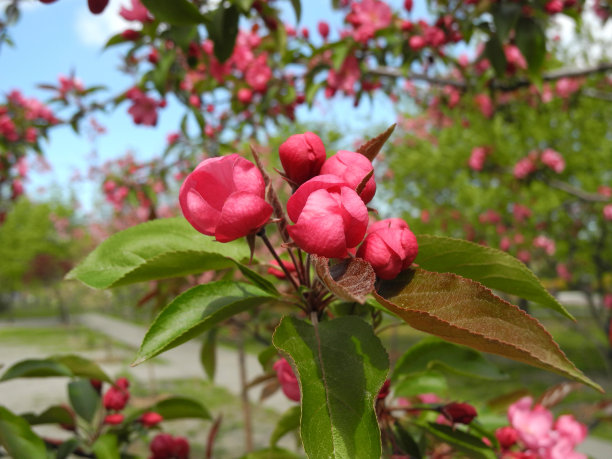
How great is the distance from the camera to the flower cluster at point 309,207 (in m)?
0.53

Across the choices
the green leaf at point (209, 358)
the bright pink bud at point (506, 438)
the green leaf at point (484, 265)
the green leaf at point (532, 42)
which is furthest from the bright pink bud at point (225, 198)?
the green leaf at point (209, 358)

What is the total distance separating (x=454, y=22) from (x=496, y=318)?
245cm

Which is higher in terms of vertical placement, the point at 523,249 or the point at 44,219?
the point at 523,249

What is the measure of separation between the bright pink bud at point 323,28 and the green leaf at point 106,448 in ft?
8.80

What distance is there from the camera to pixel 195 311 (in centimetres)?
62

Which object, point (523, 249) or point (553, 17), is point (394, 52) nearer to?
point (553, 17)

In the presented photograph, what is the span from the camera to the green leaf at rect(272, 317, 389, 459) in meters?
0.50

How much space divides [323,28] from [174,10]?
2.36 metres

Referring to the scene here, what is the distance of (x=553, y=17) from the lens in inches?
85.4

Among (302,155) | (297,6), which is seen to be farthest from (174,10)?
(297,6)

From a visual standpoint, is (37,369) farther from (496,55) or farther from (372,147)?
(496,55)

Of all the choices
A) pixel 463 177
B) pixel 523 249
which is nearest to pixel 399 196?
pixel 463 177

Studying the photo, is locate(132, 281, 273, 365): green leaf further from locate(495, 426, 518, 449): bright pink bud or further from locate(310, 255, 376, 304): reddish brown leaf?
locate(495, 426, 518, 449): bright pink bud

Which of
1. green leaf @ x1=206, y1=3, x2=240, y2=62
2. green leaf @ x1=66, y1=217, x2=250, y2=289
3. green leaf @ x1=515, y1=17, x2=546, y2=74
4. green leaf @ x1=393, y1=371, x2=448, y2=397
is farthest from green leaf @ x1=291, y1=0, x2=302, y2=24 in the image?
green leaf @ x1=393, y1=371, x2=448, y2=397
